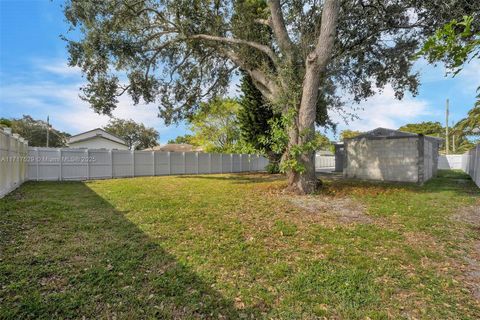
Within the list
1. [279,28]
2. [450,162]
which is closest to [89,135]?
[279,28]

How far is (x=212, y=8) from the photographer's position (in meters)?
10.5

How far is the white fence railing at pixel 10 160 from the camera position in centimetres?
731

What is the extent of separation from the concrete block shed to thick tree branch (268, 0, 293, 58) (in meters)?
7.16

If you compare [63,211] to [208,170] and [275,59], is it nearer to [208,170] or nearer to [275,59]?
[275,59]

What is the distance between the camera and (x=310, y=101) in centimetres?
842

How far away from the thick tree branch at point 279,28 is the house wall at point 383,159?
7317 mm

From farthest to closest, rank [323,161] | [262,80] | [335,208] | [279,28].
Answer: [323,161], [262,80], [279,28], [335,208]

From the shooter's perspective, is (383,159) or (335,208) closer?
(335,208)

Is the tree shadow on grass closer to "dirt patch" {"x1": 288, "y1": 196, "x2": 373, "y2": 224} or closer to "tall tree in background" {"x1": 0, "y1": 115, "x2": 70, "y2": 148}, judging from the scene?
"dirt patch" {"x1": 288, "y1": 196, "x2": 373, "y2": 224}

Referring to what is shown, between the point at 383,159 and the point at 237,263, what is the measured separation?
1188 centimetres

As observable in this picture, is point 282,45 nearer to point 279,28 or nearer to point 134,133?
point 279,28

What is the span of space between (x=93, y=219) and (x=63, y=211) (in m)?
1.17

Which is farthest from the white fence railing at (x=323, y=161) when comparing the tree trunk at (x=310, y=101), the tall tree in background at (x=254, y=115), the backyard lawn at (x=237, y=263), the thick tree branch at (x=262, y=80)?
the backyard lawn at (x=237, y=263)

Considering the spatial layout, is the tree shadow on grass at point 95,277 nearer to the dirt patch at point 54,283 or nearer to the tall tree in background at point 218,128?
the dirt patch at point 54,283
